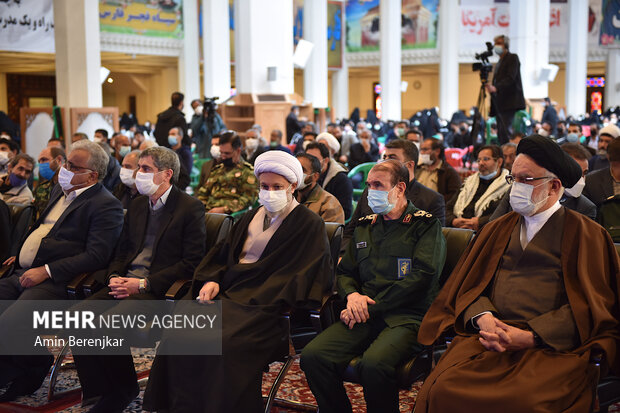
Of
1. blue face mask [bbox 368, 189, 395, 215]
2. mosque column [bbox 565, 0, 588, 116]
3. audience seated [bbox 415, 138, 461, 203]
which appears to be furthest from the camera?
mosque column [bbox 565, 0, 588, 116]

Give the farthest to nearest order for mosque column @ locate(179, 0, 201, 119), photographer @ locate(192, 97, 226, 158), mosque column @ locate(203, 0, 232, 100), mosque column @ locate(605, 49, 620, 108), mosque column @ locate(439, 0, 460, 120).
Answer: mosque column @ locate(605, 49, 620, 108), mosque column @ locate(439, 0, 460, 120), mosque column @ locate(179, 0, 201, 119), mosque column @ locate(203, 0, 232, 100), photographer @ locate(192, 97, 226, 158)

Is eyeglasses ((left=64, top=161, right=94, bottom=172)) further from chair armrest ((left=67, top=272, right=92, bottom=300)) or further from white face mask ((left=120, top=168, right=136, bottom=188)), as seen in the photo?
white face mask ((left=120, top=168, right=136, bottom=188))

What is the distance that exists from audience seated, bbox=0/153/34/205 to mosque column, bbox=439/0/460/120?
23.2 metres

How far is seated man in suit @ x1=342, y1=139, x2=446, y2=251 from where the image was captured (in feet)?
15.0

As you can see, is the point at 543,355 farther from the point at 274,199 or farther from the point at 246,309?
the point at 274,199

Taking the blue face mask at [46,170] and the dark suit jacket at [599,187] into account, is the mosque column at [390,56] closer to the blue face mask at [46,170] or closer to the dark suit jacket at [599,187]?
the blue face mask at [46,170]

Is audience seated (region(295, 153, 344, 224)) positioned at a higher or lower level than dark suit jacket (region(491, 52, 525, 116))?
lower

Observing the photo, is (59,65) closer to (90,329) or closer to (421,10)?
(90,329)

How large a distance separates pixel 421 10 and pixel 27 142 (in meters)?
21.2

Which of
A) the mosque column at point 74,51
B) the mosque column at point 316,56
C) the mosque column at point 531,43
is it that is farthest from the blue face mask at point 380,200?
the mosque column at point 316,56

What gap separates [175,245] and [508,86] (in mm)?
5603

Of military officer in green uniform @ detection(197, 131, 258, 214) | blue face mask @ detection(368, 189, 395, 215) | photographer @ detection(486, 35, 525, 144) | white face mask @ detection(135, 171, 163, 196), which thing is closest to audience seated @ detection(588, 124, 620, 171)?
photographer @ detection(486, 35, 525, 144)

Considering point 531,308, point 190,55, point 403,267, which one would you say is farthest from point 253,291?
point 190,55

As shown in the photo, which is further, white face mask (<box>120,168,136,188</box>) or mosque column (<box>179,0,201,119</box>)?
mosque column (<box>179,0,201,119</box>)
